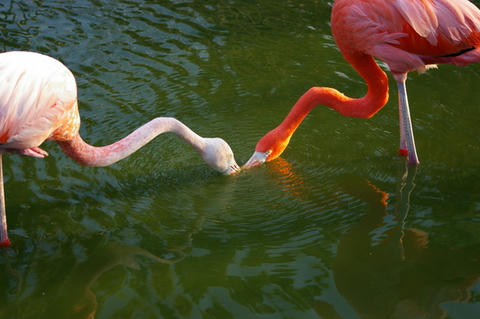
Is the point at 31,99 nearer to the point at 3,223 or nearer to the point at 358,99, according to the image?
the point at 3,223

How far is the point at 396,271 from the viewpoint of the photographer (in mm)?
3465

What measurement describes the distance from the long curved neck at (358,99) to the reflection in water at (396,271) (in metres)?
0.94

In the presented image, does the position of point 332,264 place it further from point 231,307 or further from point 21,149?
point 21,149

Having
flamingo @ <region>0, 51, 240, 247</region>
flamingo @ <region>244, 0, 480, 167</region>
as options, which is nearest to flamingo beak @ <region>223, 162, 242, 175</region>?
flamingo @ <region>244, 0, 480, 167</region>

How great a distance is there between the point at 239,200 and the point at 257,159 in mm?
590

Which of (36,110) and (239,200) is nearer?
(36,110)

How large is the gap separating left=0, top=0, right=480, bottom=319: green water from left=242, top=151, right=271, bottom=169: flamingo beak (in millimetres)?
71

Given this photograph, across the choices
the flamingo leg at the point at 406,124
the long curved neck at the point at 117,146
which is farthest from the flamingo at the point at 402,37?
the long curved neck at the point at 117,146

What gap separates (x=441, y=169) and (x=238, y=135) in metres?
1.71

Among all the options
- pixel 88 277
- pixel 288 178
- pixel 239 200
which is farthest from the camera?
pixel 288 178

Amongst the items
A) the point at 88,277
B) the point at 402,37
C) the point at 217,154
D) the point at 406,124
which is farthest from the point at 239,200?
the point at 402,37

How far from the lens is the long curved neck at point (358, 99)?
4617mm

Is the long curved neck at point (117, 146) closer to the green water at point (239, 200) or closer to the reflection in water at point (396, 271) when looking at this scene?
the green water at point (239, 200)

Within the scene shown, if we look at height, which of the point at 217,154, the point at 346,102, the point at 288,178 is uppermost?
the point at 346,102
